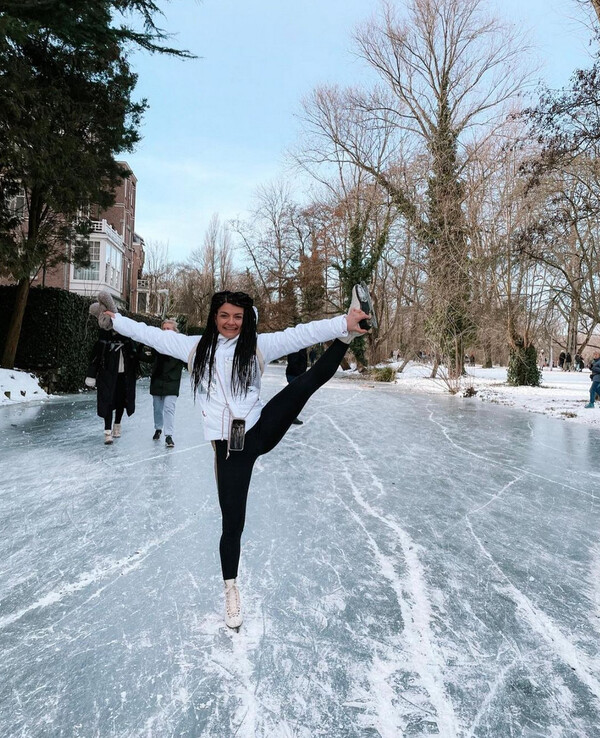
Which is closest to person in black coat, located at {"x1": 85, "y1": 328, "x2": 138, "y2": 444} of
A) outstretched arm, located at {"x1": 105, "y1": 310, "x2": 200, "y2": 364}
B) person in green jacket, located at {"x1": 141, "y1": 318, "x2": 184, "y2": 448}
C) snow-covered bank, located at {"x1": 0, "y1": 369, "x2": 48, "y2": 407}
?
person in green jacket, located at {"x1": 141, "y1": 318, "x2": 184, "y2": 448}

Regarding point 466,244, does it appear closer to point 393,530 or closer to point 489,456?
point 489,456

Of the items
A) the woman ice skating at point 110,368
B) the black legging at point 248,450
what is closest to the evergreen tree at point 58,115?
the woman ice skating at point 110,368

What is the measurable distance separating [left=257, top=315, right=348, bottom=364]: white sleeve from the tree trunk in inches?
449

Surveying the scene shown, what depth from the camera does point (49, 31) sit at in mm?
10109

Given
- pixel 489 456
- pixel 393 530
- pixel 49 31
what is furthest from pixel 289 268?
A: pixel 393 530

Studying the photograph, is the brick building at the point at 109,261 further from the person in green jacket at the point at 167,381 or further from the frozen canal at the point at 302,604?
the frozen canal at the point at 302,604

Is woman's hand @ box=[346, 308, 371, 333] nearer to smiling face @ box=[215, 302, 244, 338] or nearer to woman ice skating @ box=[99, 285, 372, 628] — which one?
woman ice skating @ box=[99, 285, 372, 628]

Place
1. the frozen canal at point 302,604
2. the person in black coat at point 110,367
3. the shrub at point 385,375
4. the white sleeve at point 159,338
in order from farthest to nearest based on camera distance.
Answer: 1. the shrub at point 385,375
2. the person in black coat at point 110,367
3. the white sleeve at point 159,338
4. the frozen canal at point 302,604

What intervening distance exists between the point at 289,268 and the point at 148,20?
24.0m

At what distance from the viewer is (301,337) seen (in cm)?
238

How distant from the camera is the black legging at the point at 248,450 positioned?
2393 millimetres

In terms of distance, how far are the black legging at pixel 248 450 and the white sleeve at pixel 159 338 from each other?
50 centimetres

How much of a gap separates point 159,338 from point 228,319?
392mm

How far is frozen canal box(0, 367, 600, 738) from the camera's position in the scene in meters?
1.90
